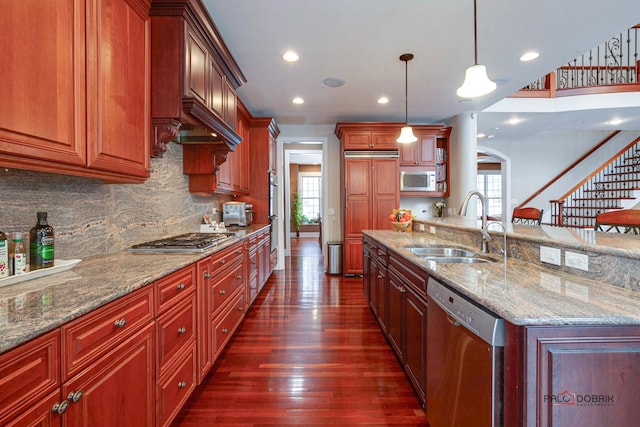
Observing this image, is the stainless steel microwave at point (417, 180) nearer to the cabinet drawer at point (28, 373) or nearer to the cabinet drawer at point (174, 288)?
the cabinet drawer at point (174, 288)

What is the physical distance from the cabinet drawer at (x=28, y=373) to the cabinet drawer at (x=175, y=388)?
66 centimetres

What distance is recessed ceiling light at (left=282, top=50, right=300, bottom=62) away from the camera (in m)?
2.88

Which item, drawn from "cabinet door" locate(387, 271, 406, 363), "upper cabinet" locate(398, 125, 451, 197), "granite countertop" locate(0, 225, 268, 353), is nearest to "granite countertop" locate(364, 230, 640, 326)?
"cabinet door" locate(387, 271, 406, 363)

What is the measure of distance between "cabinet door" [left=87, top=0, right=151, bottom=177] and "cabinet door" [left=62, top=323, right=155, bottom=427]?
0.87 m

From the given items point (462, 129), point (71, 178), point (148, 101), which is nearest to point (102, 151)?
point (71, 178)

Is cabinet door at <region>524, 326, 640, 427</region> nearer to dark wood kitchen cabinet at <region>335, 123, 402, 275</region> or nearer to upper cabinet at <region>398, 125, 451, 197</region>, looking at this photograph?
dark wood kitchen cabinet at <region>335, 123, 402, 275</region>

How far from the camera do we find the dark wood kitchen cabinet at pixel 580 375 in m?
0.84

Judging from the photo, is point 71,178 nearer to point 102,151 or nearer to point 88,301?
point 102,151

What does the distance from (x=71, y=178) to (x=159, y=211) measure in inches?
35.0

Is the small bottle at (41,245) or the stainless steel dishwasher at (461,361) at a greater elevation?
the small bottle at (41,245)

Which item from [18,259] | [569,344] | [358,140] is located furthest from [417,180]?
[18,259]

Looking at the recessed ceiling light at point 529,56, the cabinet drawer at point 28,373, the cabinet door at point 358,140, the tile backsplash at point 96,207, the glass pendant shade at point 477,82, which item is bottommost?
the cabinet drawer at point 28,373

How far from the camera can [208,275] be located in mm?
1937

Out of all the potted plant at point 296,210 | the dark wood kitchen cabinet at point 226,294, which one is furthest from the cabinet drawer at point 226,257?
the potted plant at point 296,210
